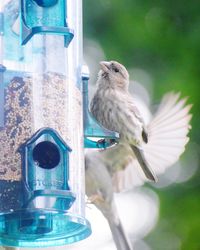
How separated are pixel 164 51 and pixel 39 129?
183 inches

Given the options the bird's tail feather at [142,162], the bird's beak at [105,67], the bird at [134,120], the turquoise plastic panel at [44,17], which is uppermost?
the turquoise plastic panel at [44,17]

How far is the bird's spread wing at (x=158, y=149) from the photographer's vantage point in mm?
8266

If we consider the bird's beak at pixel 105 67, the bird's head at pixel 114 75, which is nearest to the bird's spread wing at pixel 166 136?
the bird's head at pixel 114 75

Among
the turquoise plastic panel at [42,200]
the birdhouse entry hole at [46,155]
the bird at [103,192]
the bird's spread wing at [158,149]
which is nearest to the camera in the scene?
the turquoise plastic panel at [42,200]

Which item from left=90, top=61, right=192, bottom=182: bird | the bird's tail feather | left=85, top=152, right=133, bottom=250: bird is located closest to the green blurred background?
left=85, top=152, right=133, bottom=250: bird

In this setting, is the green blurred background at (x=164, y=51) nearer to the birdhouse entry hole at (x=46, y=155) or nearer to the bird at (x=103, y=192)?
the bird at (x=103, y=192)

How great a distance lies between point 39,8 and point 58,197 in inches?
38.7

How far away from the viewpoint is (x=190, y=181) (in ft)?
35.6

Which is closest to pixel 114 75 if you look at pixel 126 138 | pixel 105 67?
pixel 105 67

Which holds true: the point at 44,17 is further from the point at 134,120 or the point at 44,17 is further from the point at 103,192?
the point at 103,192

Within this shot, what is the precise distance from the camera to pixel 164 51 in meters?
10.9

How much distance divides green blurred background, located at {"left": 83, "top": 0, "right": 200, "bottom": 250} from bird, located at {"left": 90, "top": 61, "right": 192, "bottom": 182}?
6.72 ft

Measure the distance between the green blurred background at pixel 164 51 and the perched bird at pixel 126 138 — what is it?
5.94ft

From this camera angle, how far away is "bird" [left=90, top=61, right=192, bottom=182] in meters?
7.84
